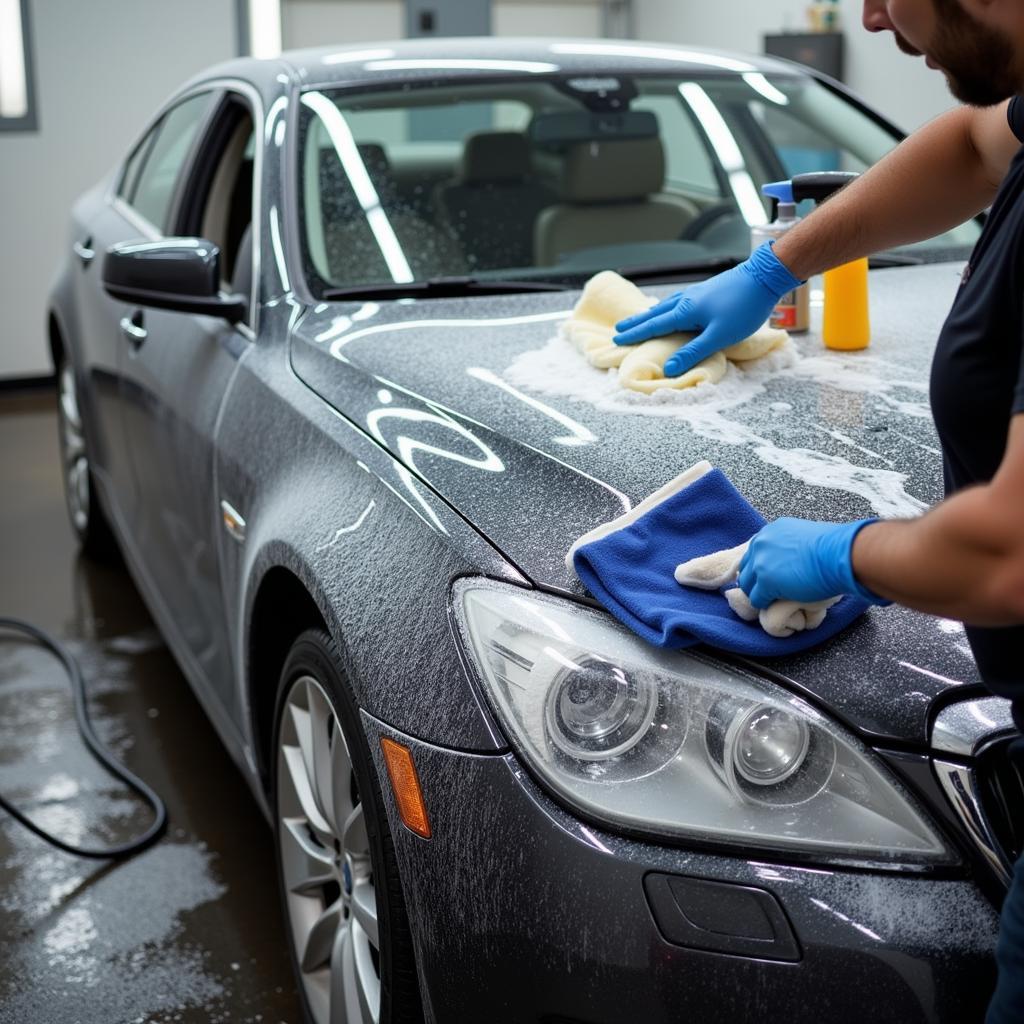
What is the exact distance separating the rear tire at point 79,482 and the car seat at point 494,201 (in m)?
1.41

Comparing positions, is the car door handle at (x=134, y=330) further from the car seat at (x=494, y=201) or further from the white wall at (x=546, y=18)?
the white wall at (x=546, y=18)

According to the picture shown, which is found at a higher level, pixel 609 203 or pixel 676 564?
pixel 609 203

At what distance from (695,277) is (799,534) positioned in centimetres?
124

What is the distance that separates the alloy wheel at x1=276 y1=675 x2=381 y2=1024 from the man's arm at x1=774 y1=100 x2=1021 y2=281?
857 millimetres

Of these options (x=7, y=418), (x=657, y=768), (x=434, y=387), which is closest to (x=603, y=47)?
(x=434, y=387)

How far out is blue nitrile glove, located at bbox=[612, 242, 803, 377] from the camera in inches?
73.5

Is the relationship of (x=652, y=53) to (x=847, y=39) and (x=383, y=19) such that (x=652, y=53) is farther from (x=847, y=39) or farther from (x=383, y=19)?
(x=383, y=19)

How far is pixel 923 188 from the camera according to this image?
167cm

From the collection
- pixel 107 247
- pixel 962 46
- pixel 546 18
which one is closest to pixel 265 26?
pixel 546 18

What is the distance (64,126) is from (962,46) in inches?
238

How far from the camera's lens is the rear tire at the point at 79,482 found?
3.72m

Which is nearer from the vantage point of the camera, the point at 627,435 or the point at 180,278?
the point at 627,435

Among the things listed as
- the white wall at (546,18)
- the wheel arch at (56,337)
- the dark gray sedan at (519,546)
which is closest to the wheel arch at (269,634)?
the dark gray sedan at (519,546)

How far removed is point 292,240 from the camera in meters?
2.26
